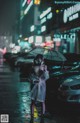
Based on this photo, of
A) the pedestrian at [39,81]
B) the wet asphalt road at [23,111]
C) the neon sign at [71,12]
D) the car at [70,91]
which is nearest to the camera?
the pedestrian at [39,81]

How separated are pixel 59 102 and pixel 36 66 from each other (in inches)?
127

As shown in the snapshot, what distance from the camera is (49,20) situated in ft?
313

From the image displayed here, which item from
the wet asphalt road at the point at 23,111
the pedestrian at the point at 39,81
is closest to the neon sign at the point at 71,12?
the wet asphalt road at the point at 23,111

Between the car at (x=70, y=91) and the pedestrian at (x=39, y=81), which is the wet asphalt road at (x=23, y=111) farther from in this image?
the pedestrian at (x=39, y=81)

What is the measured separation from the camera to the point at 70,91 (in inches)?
516

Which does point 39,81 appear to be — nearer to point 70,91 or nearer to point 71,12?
point 70,91

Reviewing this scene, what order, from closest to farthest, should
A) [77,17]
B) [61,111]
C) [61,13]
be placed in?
[61,111]
[77,17]
[61,13]

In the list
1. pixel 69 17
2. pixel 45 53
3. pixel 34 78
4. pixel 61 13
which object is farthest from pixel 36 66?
pixel 61 13

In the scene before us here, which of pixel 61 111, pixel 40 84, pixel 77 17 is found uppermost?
pixel 77 17

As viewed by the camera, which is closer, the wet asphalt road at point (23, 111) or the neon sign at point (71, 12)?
the wet asphalt road at point (23, 111)

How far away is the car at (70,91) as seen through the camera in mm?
13009

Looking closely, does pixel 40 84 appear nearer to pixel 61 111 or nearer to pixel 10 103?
pixel 61 111

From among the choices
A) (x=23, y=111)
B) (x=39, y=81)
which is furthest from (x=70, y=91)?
(x=39, y=81)

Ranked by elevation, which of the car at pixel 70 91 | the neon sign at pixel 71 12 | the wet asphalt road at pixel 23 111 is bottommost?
the wet asphalt road at pixel 23 111
